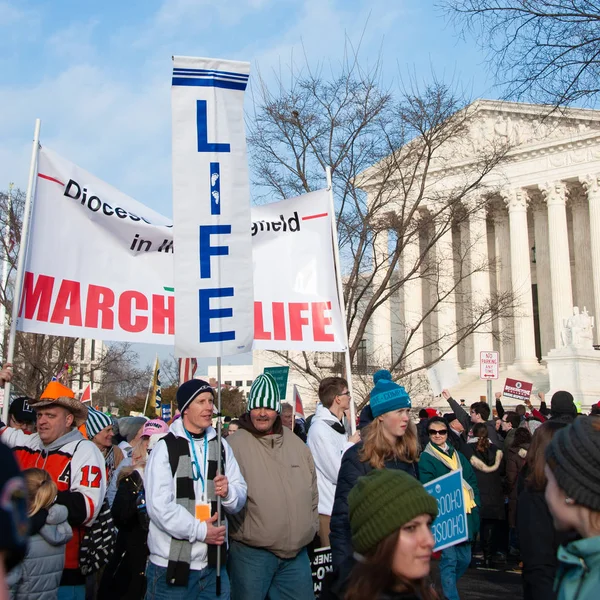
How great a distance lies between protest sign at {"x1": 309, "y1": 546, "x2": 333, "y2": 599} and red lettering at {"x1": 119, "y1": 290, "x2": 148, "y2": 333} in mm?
2820

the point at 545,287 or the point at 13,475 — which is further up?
the point at 545,287

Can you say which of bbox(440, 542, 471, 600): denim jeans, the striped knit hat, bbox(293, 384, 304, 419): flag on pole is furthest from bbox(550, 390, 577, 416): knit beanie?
bbox(293, 384, 304, 419): flag on pole

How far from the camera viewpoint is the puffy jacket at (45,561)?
3969 mm

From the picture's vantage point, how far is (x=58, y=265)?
6.70 meters

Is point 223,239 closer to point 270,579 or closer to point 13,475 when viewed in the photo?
point 270,579

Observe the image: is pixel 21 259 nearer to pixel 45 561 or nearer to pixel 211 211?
pixel 211 211

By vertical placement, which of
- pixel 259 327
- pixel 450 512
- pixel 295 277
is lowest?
pixel 450 512

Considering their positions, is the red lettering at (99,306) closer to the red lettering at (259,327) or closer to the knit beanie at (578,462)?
the red lettering at (259,327)

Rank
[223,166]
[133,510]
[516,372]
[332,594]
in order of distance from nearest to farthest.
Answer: [332,594], [223,166], [133,510], [516,372]

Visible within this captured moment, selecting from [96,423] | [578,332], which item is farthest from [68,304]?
[578,332]

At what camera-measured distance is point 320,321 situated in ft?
24.8

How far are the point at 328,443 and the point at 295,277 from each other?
2.42 metres

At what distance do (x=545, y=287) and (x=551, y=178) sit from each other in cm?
635

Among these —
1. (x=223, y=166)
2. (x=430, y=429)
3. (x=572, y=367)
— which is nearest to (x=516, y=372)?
(x=572, y=367)
